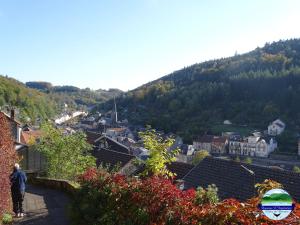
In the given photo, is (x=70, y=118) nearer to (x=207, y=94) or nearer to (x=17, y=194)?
(x=207, y=94)

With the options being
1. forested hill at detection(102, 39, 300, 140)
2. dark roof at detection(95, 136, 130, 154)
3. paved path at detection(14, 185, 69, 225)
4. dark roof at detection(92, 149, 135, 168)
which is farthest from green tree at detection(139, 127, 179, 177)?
forested hill at detection(102, 39, 300, 140)

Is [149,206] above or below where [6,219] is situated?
above

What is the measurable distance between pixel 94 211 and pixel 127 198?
Result: 36.3 inches

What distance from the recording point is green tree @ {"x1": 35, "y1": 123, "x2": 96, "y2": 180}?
14.6m

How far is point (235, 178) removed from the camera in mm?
18781

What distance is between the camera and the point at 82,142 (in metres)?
15.6

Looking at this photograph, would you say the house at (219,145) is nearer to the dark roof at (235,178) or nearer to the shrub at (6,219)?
the dark roof at (235,178)

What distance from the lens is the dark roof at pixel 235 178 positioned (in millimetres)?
16969

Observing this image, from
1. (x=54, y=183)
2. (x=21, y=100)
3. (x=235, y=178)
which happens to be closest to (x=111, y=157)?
(x=235, y=178)

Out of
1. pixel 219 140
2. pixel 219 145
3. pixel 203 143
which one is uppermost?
pixel 219 140

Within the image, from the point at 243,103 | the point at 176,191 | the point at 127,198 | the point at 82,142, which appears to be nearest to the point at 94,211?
the point at 127,198

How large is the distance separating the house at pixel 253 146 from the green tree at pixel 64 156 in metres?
72.0

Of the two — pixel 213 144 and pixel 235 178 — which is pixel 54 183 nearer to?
pixel 235 178

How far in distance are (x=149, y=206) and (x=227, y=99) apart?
113 meters
